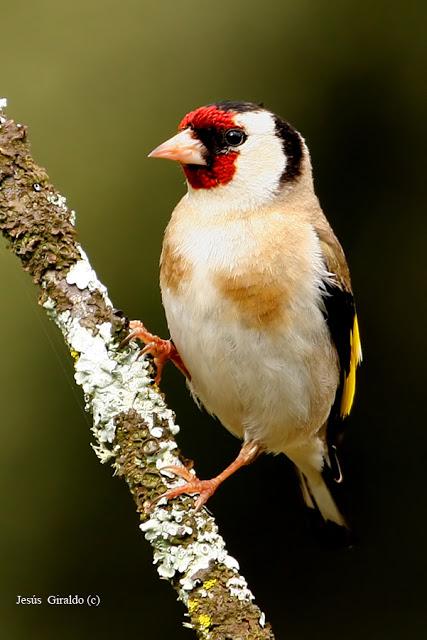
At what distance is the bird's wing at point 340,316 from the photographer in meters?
2.99

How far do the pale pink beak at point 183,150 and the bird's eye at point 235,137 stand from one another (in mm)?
73

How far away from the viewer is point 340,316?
3.07 meters

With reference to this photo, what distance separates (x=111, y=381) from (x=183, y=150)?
29.9 inches

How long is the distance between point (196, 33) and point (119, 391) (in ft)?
7.82

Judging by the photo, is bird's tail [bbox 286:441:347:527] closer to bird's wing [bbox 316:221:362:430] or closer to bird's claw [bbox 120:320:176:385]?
bird's wing [bbox 316:221:362:430]

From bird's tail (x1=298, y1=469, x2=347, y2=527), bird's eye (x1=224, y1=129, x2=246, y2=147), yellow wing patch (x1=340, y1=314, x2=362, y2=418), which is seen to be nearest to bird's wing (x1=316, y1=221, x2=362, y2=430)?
yellow wing patch (x1=340, y1=314, x2=362, y2=418)

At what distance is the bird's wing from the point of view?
2.99 meters

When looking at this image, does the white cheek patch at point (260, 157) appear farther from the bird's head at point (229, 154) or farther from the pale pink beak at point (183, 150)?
the pale pink beak at point (183, 150)

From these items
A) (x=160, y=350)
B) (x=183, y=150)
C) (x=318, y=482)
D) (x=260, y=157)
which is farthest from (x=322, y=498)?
(x=183, y=150)

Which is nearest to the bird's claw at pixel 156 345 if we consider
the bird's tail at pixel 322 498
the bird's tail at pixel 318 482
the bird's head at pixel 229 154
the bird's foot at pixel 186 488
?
the bird's head at pixel 229 154

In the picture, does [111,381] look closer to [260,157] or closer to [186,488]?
[186,488]

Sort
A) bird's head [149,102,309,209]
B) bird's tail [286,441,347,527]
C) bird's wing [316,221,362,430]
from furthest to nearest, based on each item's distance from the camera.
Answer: bird's tail [286,441,347,527] → bird's wing [316,221,362,430] → bird's head [149,102,309,209]

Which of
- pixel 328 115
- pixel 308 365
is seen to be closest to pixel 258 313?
pixel 308 365

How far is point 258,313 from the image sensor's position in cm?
276
